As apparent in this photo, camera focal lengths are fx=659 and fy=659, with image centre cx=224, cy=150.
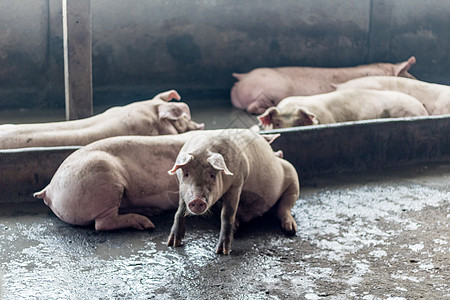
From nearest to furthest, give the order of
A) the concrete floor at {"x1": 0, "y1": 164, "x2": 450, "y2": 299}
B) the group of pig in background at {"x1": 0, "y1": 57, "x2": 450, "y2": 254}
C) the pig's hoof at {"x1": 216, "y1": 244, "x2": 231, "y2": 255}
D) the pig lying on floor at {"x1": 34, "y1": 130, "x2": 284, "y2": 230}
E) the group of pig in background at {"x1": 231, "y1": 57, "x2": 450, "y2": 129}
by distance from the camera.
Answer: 1. the concrete floor at {"x1": 0, "y1": 164, "x2": 450, "y2": 299}
2. the group of pig in background at {"x1": 0, "y1": 57, "x2": 450, "y2": 254}
3. the pig's hoof at {"x1": 216, "y1": 244, "x2": 231, "y2": 255}
4. the pig lying on floor at {"x1": 34, "y1": 130, "x2": 284, "y2": 230}
5. the group of pig in background at {"x1": 231, "y1": 57, "x2": 450, "y2": 129}

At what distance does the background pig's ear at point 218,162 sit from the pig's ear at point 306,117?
2568 millimetres

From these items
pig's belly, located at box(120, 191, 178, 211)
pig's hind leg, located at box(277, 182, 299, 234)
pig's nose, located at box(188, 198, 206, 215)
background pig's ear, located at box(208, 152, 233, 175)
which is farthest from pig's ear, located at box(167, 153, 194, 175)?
pig's hind leg, located at box(277, 182, 299, 234)

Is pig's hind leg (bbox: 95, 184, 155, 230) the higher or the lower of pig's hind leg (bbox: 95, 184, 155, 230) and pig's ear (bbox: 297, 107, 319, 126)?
the lower

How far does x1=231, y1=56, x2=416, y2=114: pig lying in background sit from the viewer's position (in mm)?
8484

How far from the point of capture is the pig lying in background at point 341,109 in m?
6.30

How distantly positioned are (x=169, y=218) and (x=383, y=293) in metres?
1.69

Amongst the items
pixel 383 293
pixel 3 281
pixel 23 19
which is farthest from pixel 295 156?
pixel 23 19

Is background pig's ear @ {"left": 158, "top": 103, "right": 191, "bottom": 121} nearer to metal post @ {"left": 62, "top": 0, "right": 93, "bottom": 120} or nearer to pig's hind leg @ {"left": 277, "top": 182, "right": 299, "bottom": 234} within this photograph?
metal post @ {"left": 62, "top": 0, "right": 93, "bottom": 120}

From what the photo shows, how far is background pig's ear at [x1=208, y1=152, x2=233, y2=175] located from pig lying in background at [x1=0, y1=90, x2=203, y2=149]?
1723 millimetres

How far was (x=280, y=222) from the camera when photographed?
4.52 meters

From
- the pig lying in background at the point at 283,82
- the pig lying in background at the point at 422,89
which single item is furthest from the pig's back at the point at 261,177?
the pig lying in background at the point at 283,82

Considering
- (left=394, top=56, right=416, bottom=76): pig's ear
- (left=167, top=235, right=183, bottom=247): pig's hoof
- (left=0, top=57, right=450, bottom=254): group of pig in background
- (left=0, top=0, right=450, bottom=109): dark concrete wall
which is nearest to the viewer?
A: (left=0, top=57, right=450, bottom=254): group of pig in background

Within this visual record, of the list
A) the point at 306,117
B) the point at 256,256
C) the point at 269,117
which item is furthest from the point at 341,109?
the point at 256,256

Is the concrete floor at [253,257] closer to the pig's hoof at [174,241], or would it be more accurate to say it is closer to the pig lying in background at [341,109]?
the pig's hoof at [174,241]
